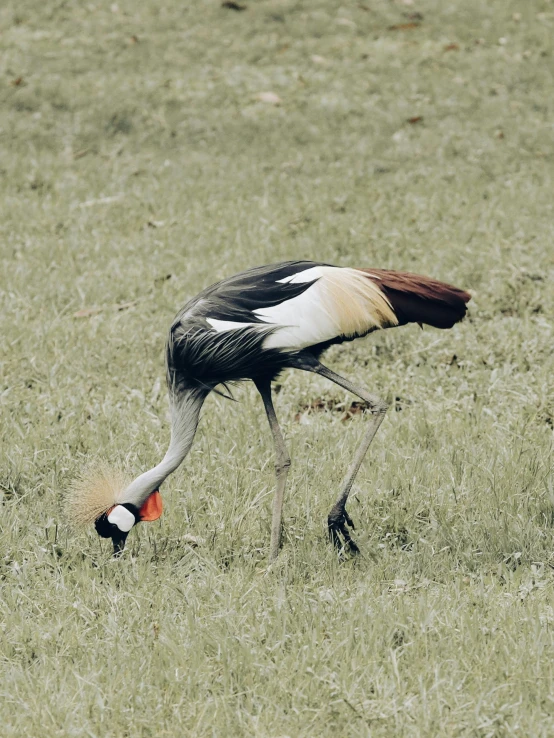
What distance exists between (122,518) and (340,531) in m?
0.89

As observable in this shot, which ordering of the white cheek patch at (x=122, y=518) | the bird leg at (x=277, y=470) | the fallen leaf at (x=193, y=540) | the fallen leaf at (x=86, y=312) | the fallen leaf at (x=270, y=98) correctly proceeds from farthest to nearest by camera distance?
the fallen leaf at (x=270, y=98), the fallen leaf at (x=86, y=312), the fallen leaf at (x=193, y=540), the bird leg at (x=277, y=470), the white cheek patch at (x=122, y=518)

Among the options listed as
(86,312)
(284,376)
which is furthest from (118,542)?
(86,312)

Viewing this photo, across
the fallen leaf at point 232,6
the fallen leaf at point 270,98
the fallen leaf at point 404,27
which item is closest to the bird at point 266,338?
the fallen leaf at point 270,98

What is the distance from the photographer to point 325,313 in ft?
14.3

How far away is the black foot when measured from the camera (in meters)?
4.31

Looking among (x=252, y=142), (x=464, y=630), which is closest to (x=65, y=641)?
(x=464, y=630)

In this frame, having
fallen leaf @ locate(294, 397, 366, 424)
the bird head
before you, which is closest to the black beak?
the bird head

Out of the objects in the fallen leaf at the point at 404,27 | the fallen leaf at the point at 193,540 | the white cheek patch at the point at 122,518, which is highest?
the fallen leaf at the point at 404,27

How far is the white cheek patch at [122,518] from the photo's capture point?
13.9 feet

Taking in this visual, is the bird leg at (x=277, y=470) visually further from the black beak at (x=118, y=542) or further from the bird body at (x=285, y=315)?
the black beak at (x=118, y=542)

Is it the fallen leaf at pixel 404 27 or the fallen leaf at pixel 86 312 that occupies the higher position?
the fallen leaf at pixel 404 27

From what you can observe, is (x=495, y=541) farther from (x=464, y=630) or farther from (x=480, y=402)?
(x=480, y=402)

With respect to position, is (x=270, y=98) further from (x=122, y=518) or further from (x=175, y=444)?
(x=122, y=518)

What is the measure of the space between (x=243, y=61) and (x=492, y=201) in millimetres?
4493
